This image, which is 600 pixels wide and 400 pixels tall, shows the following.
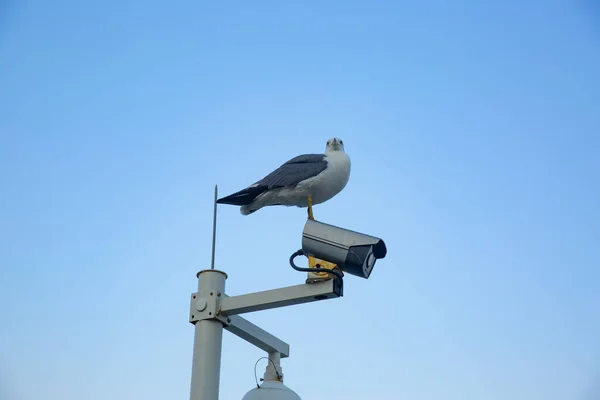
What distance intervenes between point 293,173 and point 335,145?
90cm

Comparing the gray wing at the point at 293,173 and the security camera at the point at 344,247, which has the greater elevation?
the gray wing at the point at 293,173

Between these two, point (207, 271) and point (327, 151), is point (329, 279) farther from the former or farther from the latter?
point (327, 151)

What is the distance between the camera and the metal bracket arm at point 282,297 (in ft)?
12.1

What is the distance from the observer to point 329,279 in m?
3.69

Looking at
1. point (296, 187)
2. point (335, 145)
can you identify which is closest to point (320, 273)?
point (296, 187)

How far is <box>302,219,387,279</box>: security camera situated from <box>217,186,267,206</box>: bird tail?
3.76ft

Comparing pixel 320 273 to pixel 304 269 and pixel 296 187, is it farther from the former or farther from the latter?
pixel 296 187

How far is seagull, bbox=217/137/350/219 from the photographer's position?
480cm

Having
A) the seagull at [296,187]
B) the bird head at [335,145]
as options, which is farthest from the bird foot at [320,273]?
the bird head at [335,145]

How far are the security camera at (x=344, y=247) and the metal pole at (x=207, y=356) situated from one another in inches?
26.5

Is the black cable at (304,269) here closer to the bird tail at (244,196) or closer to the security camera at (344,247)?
the security camera at (344,247)

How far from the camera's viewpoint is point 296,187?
479 cm

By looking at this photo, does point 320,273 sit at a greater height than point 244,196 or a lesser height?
lesser

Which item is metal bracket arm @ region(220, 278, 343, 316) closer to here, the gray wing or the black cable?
the black cable
